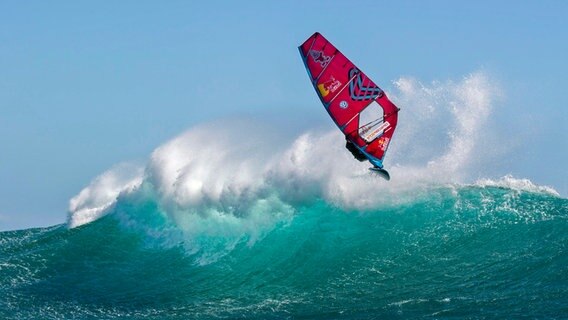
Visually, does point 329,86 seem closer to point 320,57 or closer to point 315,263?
point 320,57

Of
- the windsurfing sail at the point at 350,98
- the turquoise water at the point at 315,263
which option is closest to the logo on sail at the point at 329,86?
the windsurfing sail at the point at 350,98

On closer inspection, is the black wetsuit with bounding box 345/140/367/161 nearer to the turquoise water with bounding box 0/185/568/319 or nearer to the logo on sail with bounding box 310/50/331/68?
the logo on sail with bounding box 310/50/331/68

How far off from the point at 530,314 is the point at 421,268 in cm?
388

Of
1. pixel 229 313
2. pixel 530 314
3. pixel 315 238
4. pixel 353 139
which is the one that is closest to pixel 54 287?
pixel 229 313

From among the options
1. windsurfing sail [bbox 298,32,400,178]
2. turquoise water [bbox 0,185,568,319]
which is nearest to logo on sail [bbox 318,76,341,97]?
windsurfing sail [bbox 298,32,400,178]

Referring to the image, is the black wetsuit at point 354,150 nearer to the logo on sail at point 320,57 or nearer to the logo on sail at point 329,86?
the logo on sail at point 329,86

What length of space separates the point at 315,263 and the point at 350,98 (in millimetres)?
4126

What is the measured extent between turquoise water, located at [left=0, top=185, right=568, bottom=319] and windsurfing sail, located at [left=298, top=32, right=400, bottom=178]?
8.05 feet

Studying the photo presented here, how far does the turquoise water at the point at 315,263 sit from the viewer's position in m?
18.5

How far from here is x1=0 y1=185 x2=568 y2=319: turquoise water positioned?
18.5 m

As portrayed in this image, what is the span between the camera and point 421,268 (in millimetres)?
20406

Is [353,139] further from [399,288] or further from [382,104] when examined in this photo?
[399,288]

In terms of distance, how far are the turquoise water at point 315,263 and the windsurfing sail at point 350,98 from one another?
245 cm

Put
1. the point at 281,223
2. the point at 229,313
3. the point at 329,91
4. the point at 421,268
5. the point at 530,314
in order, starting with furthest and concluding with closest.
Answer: the point at 281,223 < the point at 329,91 < the point at 421,268 < the point at 229,313 < the point at 530,314
